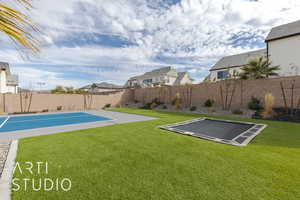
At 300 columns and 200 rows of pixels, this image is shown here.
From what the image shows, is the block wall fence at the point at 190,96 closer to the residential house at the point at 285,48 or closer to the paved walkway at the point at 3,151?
the residential house at the point at 285,48

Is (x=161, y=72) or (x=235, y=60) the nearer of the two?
(x=235, y=60)

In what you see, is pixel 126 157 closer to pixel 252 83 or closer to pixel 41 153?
pixel 41 153

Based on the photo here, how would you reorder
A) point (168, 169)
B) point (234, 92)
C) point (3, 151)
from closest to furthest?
point (168, 169), point (3, 151), point (234, 92)

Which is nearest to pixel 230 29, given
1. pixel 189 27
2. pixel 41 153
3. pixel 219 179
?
pixel 189 27

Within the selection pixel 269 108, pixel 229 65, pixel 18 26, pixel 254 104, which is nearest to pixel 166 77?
pixel 229 65

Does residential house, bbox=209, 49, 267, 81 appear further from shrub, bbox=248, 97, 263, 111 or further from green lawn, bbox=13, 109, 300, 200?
green lawn, bbox=13, 109, 300, 200

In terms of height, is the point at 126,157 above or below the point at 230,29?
below

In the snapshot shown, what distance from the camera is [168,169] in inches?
104

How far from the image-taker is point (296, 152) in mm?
3352

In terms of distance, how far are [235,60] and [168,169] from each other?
22670 millimetres

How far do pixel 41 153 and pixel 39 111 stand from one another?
1287 centimetres

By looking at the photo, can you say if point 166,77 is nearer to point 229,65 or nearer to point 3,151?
point 229,65

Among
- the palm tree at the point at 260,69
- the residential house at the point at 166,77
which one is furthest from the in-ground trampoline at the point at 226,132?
the residential house at the point at 166,77

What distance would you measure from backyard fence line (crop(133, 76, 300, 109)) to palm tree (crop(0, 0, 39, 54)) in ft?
40.5
